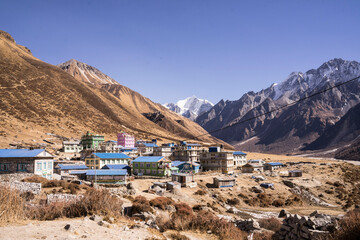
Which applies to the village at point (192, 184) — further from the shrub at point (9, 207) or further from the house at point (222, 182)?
the shrub at point (9, 207)

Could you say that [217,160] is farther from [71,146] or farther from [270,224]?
[71,146]

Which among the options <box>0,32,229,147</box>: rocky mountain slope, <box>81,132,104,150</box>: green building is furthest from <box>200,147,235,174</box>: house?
<box>0,32,229,147</box>: rocky mountain slope

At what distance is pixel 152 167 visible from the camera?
57.2 metres

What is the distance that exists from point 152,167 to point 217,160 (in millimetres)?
21676

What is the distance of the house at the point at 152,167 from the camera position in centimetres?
5684

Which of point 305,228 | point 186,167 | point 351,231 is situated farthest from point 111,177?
point 351,231

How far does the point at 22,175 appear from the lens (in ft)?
119

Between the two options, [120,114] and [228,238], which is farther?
[120,114]

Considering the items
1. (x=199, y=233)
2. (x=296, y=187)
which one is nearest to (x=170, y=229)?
(x=199, y=233)

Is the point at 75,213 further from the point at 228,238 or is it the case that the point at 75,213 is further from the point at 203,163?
the point at 203,163

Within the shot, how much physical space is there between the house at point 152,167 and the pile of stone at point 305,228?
130 feet

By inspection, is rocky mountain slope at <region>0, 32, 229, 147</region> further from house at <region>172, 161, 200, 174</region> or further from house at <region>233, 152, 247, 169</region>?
house at <region>233, 152, 247, 169</region>

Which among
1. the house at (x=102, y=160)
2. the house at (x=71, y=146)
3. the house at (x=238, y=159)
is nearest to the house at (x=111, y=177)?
the house at (x=102, y=160)

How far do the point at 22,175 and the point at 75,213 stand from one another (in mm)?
24339
